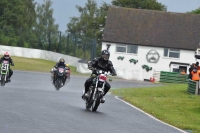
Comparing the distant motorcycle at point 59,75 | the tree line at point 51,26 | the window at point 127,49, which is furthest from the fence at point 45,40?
the distant motorcycle at point 59,75

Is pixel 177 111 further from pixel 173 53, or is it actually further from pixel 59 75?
pixel 173 53

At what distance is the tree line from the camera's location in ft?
229

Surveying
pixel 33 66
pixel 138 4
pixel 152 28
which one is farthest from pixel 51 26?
pixel 33 66

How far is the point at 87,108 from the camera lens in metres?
19.6

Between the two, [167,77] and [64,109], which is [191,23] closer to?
[167,77]

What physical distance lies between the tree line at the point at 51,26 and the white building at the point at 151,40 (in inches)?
121

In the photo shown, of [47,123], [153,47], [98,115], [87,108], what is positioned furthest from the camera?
[153,47]

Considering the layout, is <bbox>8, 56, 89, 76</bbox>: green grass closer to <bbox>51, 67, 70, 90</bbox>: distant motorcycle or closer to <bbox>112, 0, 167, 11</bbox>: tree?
<bbox>51, 67, 70, 90</bbox>: distant motorcycle

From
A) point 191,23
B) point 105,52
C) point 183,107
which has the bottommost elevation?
point 183,107

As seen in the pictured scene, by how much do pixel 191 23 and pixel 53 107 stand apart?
61867 millimetres

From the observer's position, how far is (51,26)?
147 m

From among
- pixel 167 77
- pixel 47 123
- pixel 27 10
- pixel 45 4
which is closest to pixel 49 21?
pixel 45 4

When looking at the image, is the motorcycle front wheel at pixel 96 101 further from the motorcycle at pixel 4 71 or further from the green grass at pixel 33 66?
the green grass at pixel 33 66

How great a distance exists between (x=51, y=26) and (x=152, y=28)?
71.1 m
